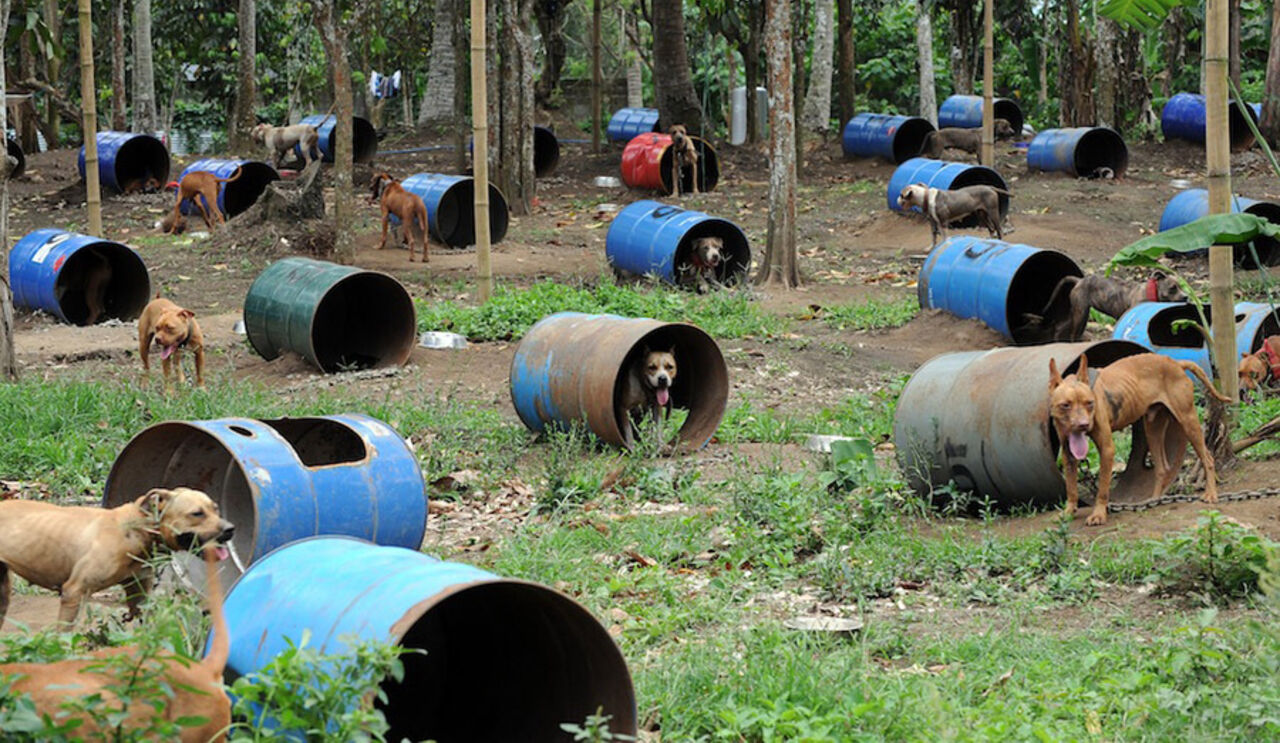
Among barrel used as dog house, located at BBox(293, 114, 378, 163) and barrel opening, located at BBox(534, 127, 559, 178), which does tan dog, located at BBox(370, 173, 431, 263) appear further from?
barrel used as dog house, located at BBox(293, 114, 378, 163)

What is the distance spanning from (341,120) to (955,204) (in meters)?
7.39

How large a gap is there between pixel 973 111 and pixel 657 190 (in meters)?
9.53

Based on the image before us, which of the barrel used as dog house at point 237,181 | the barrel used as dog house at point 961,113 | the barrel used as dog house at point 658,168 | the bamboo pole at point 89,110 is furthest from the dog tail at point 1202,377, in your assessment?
the barrel used as dog house at point 961,113

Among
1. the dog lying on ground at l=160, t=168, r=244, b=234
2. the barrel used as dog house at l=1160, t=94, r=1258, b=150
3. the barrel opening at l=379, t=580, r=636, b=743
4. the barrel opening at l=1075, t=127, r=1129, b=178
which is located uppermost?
the barrel used as dog house at l=1160, t=94, r=1258, b=150

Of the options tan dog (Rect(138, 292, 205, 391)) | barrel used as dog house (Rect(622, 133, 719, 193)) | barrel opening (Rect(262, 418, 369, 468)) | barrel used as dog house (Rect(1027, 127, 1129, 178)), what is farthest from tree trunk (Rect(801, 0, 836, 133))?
barrel opening (Rect(262, 418, 369, 468))

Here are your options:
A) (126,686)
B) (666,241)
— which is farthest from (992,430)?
(666,241)

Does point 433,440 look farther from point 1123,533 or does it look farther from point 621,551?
point 1123,533

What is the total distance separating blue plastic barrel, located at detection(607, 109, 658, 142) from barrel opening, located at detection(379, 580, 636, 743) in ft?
76.0

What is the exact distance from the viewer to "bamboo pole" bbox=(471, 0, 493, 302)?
47.5ft

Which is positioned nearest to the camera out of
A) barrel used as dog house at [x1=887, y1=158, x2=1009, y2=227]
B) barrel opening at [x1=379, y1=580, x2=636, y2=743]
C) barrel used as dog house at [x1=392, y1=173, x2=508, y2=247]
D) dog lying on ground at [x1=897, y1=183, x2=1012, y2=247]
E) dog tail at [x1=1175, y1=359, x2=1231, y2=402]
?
barrel opening at [x1=379, y1=580, x2=636, y2=743]

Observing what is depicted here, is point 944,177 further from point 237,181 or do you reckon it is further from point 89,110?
point 89,110

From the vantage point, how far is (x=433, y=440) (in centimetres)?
973

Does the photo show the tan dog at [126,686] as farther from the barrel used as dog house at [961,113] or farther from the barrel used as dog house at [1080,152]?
the barrel used as dog house at [961,113]

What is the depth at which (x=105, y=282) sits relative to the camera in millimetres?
15789
